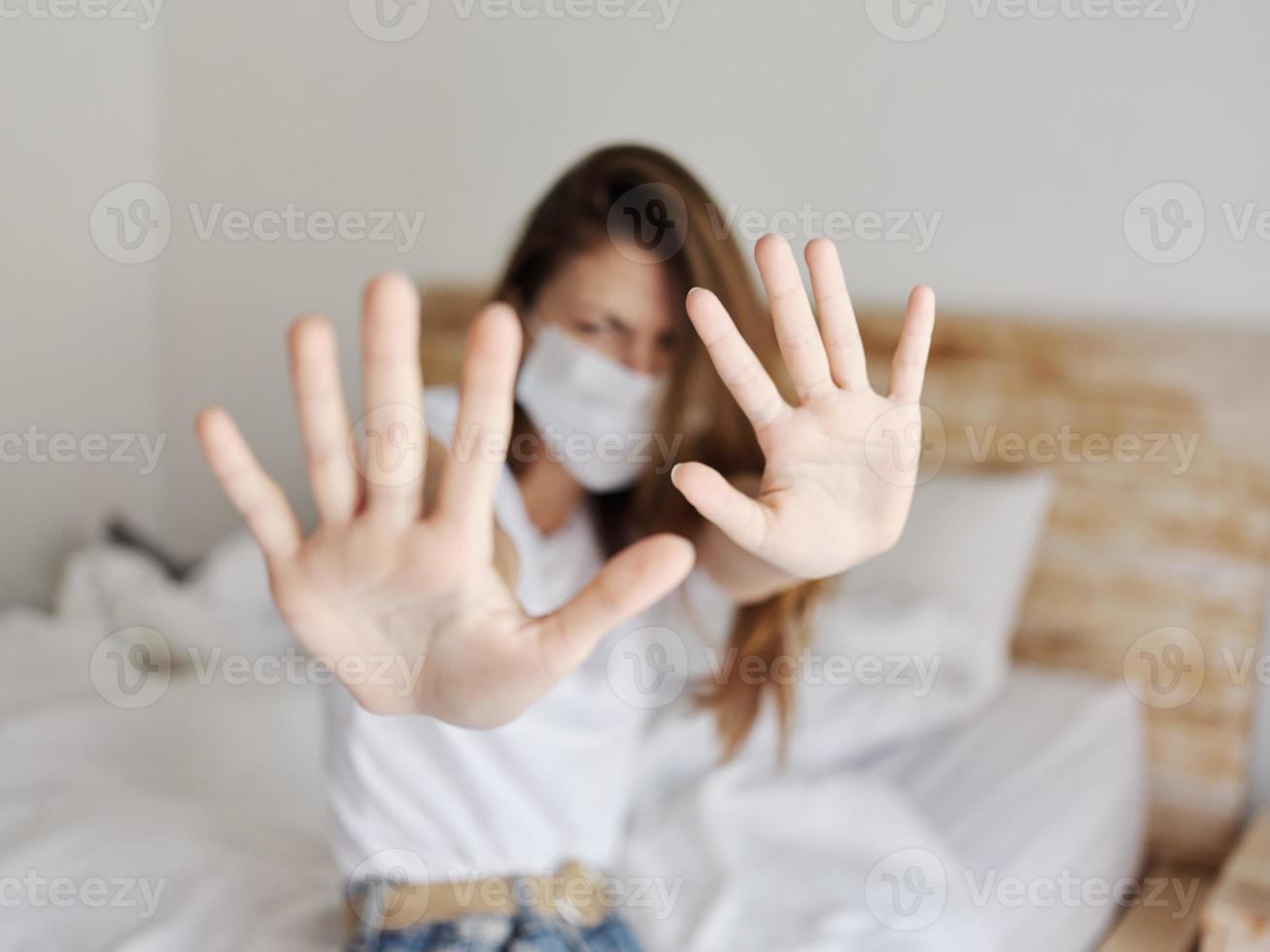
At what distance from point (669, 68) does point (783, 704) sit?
125 centimetres

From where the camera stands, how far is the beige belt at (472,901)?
3.17ft

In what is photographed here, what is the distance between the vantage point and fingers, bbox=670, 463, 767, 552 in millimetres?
652

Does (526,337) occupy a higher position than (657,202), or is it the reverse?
(657,202)

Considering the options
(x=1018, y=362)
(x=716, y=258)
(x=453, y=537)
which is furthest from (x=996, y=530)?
(x=453, y=537)

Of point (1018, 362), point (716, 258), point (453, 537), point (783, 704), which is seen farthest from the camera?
point (1018, 362)

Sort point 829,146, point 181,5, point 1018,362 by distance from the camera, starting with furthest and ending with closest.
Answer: point 181,5 → point 829,146 → point 1018,362

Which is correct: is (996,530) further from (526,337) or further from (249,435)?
(249,435)

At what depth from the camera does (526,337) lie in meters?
1.17

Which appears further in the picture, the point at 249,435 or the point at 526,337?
the point at 249,435
